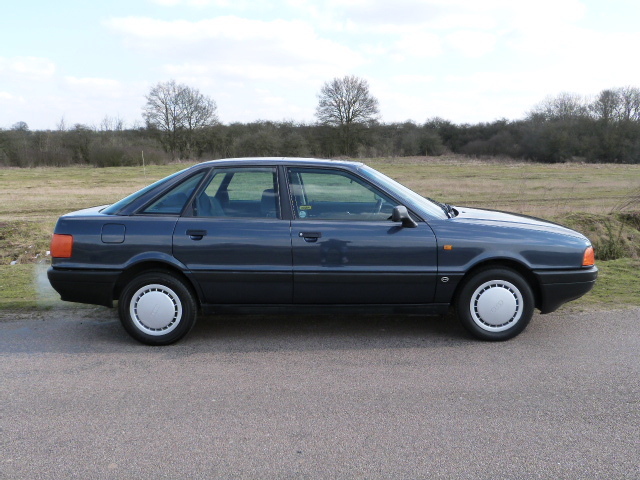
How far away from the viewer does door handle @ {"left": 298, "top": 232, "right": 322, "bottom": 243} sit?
530cm

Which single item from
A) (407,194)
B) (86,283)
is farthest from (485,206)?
(86,283)

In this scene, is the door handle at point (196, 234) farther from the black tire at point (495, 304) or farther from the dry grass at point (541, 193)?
the dry grass at point (541, 193)

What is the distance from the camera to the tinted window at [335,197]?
17.9 feet

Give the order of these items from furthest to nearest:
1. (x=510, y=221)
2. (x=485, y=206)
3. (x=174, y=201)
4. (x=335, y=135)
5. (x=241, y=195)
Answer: (x=335, y=135) < (x=485, y=206) < (x=510, y=221) < (x=241, y=195) < (x=174, y=201)

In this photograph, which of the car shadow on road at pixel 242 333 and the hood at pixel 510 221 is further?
the hood at pixel 510 221

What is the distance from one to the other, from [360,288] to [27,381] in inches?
105

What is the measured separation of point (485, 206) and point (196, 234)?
12915 millimetres

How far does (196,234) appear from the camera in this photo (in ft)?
17.5

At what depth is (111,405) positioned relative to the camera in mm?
4129

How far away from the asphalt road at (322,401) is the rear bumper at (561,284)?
336 mm

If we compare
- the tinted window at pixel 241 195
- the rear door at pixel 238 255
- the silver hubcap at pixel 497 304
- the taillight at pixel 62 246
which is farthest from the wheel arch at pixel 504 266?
the taillight at pixel 62 246

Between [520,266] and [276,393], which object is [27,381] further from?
[520,266]

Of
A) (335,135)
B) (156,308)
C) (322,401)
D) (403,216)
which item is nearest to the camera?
(322,401)

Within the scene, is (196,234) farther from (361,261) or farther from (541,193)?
(541,193)
